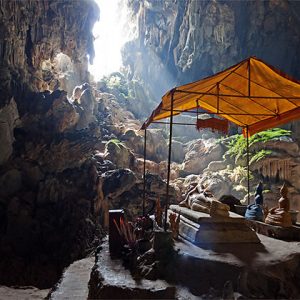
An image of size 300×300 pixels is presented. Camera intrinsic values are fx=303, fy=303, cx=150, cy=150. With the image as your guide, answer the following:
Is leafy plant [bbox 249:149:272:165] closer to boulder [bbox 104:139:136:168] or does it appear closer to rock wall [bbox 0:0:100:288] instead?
boulder [bbox 104:139:136:168]

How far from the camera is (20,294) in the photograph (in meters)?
10.1

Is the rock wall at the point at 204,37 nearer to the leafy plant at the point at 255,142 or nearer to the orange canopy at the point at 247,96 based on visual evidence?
the leafy plant at the point at 255,142

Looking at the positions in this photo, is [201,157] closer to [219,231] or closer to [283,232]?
[283,232]

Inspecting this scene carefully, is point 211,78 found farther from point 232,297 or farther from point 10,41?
point 10,41

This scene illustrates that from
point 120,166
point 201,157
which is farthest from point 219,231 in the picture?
point 201,157

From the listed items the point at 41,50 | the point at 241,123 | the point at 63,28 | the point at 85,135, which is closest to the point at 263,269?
the point at 241,123

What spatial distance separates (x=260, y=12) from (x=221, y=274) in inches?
1083

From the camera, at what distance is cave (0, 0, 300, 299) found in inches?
195

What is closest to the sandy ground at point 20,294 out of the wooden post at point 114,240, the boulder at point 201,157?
the wooden post at point 114,240

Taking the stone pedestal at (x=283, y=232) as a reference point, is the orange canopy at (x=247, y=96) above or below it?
above

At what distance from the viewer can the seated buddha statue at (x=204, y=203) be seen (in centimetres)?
618

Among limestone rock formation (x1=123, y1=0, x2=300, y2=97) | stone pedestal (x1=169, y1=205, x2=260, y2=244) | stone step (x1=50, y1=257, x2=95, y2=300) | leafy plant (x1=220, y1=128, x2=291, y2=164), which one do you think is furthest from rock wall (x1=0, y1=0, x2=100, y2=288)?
limestone rock formation (x1=123, y1=0, x2=300, y2=97)

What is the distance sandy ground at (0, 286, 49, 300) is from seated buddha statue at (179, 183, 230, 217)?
586cm

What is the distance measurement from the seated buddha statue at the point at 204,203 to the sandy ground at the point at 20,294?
5862mm
